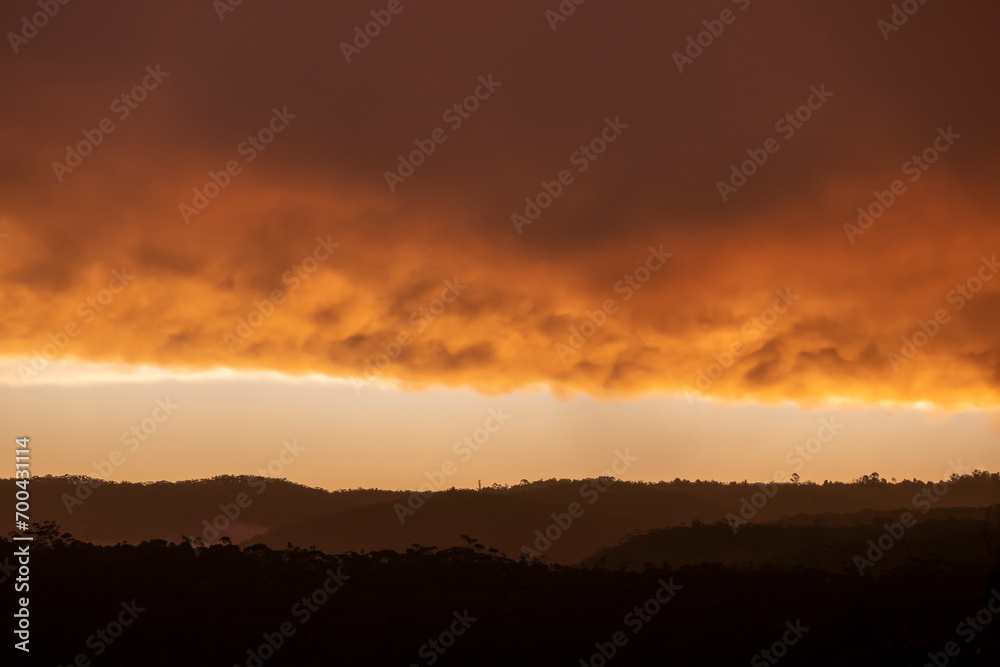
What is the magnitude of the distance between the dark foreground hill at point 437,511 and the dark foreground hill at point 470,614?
65.0 m

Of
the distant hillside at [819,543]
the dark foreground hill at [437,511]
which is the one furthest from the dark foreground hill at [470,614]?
the dark foreground hill at [437,511]

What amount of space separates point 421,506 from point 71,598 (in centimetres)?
8443

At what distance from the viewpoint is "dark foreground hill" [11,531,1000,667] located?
19938mm

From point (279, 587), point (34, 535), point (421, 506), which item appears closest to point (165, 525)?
point (421, 506)

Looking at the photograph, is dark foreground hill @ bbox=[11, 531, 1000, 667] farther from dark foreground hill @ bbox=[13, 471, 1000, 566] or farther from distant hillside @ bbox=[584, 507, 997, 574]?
dark foreground hill @ bbox=[13, 471, 1000, 566]

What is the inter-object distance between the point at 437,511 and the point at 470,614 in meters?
81.9

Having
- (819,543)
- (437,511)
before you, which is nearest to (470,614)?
(819,543)

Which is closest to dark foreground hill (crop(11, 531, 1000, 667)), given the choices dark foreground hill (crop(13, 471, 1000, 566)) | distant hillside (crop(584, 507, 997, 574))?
distant hillside (crop(584, 507, 997, 574))

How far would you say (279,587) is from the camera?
2508 cm

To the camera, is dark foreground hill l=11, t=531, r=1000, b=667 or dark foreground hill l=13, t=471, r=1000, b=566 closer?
dark foreground hill l=11, t=531, r=1000, b=667

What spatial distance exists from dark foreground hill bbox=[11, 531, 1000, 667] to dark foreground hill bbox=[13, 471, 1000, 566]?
65.0m

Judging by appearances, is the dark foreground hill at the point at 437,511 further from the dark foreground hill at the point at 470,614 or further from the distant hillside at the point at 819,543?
the dark foreground hill at the point at 470,614

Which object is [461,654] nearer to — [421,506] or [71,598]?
[71,598]

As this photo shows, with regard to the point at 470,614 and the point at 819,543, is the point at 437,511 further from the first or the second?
the point at 470,614
